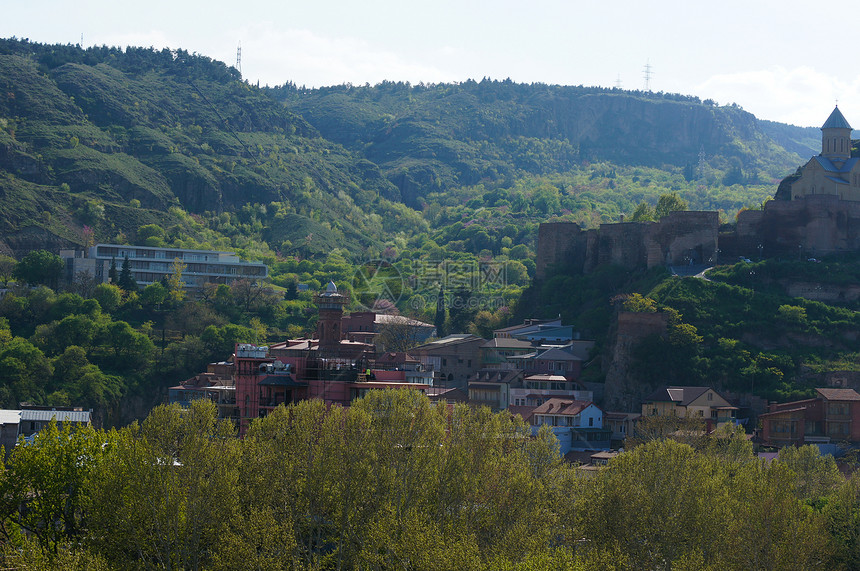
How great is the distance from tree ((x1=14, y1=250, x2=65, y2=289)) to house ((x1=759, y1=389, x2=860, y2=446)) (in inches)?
3407

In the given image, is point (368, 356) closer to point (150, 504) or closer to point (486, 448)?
point (486, 448)

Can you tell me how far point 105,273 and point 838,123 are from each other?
83.3m

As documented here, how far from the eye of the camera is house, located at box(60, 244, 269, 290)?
143375 millimetres

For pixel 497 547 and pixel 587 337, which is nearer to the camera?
pixel 497 547

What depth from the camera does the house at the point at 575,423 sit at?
84000mm

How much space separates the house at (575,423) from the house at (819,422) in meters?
11.4

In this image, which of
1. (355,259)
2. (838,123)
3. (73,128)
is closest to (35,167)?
(73,128)

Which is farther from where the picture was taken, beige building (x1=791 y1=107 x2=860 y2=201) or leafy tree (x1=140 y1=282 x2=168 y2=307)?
leafy tree (x1=140 y1=282 x2=168 y2=307)

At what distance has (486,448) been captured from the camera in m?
55.7

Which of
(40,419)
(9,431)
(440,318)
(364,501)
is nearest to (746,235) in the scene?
(440,318)

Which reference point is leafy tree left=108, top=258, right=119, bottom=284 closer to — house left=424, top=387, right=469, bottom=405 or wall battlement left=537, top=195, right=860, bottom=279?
house left=424, top=387, right=469, bottom=405

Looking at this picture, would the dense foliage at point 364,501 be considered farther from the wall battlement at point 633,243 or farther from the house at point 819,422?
the wall battlement at point 633,243

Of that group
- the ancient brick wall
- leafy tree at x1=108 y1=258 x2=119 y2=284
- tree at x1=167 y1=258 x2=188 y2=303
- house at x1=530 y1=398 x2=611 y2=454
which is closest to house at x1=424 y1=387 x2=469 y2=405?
house at x1=530 y1=398 x2=611 y2=454

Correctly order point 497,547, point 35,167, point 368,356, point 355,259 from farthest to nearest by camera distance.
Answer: point 355,259 < point 35,167 < point 368,356 < point 497,547
